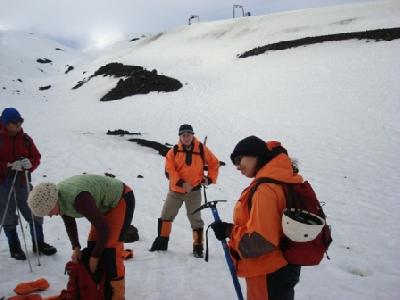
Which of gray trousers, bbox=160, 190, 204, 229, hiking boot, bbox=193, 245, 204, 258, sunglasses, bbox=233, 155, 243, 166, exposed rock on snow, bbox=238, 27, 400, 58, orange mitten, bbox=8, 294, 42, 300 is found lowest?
hiking boot, bbox=193, 245, 204, 258

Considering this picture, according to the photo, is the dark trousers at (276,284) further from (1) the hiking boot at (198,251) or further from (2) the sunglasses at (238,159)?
(1) the hiking boot at (198,251)

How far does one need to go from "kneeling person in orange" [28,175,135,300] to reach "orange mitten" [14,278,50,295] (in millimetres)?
1080

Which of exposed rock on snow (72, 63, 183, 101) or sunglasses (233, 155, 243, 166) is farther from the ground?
exposed rock on snow (72, 63, 183, 101)

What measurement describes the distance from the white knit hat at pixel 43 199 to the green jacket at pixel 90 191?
0.13m

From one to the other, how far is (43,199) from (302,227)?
7.48 feet

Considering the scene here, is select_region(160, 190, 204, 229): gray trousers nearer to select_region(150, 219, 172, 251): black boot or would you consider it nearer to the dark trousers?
select_region(150, 219, 172, 251): black boot

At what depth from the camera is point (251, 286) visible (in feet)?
10.8

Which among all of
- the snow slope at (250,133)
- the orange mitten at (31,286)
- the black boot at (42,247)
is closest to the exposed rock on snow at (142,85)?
the snow slope at (250,133)

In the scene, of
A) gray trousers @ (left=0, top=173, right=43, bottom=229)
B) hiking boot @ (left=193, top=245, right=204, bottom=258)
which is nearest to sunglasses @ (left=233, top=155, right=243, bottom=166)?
hiking boot @ (left=193, top=245, right=204, bottom=258)

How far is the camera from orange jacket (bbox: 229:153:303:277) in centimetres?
295

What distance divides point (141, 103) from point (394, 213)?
18991 mm

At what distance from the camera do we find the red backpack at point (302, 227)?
2.83 m

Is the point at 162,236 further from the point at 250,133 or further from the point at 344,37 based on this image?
the point at 344,37

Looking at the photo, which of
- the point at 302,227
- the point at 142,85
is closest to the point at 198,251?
the point at 302,227
